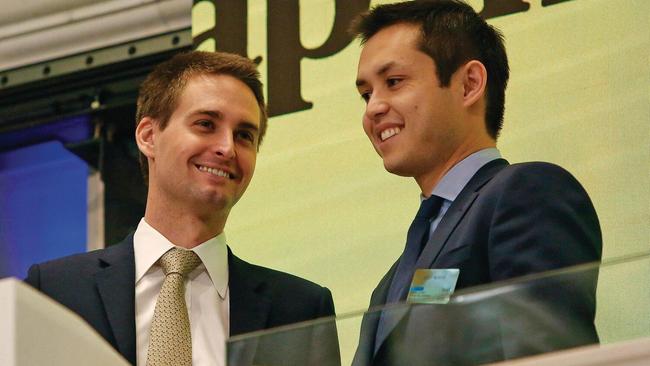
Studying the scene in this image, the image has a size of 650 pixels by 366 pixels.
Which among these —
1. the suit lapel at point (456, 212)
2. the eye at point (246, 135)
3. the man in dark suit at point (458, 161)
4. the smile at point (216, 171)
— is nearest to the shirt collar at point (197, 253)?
the smile at point (216, 171)

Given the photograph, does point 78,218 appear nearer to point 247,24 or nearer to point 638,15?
point 247,24

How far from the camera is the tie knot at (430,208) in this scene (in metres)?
2.71

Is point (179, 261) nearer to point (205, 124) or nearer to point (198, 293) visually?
point (198, 293)

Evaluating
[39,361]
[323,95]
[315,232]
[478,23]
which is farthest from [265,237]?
[39,361]

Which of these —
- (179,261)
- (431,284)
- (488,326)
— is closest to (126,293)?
(179,261)

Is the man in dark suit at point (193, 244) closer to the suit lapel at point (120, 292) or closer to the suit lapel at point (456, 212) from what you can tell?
the suit lapel at point (120, 292)

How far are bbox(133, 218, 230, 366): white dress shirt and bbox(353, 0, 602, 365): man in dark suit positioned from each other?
0.38 meters

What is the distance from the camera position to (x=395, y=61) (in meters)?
2.88

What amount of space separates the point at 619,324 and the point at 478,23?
128 centimetres

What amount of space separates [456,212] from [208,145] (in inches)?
31.1

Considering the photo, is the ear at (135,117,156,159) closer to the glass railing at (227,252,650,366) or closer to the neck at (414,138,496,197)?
the neck at (414,138,496,197)

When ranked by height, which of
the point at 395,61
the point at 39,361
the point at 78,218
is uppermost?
the point at 395,61

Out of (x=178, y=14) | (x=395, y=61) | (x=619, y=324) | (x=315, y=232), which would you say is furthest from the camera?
(x=178, y=14)

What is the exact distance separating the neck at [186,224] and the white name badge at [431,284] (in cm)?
94
